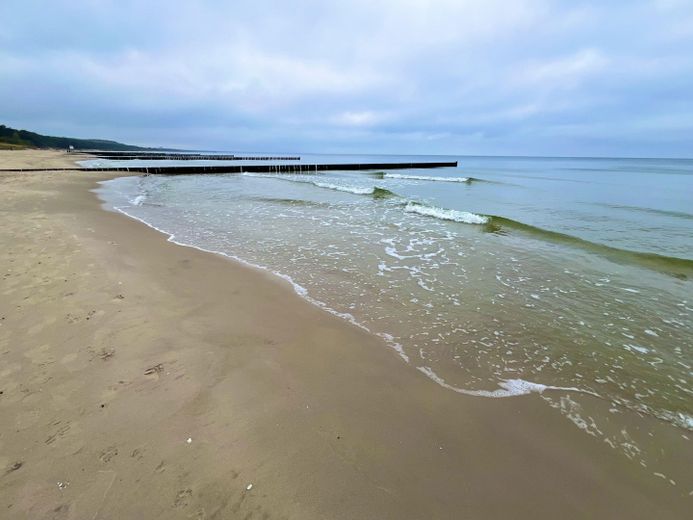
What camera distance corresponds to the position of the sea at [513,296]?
3.88 m

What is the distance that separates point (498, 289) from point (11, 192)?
24075 mm

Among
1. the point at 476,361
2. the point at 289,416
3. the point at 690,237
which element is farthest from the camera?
the point at 690,237

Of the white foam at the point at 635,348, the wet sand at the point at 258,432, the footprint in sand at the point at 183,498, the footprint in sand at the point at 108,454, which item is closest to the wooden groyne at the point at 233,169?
the wet sand at the point at 258,432

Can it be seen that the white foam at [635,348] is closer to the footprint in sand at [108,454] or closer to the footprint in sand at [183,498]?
the footprint in sand at [183,498]

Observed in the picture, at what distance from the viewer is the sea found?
388 cm

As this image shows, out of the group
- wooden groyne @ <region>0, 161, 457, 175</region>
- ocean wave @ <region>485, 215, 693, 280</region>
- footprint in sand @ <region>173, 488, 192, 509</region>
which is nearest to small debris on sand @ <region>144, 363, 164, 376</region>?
footprint in sand @ <region>173, 488, 192, 509</region>

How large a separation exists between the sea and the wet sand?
1.18 ft

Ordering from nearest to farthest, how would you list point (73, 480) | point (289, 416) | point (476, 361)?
point (73, 480)
point (289, 416)
point (476, 361)

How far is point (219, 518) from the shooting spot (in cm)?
223

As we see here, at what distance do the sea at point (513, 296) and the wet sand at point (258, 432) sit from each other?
0.36 meters

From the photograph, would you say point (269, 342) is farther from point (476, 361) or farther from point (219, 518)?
point (476, 361)

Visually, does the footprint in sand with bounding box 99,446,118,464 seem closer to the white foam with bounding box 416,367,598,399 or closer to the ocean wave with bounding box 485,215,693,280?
the white foam with bounding box 416,367,598,399

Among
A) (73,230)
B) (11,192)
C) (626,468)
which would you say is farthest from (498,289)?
(11,192)

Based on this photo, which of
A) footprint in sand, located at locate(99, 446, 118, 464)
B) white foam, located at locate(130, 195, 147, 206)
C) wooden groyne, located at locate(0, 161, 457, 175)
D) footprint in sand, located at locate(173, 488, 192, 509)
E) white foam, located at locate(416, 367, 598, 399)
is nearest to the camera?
footprint in sand, located at locate(173, 488, 192, 509)
